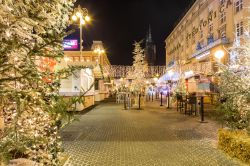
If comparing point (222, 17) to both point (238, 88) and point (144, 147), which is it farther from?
point (144, 147)

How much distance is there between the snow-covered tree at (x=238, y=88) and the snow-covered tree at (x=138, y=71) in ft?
54.0

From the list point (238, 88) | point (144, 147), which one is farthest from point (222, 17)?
point (144, 147)

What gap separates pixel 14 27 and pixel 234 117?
6168 mm

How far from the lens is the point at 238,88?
6.82 metres

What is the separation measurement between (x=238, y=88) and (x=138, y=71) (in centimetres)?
1804

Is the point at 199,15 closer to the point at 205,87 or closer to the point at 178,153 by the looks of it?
the point at 205,87

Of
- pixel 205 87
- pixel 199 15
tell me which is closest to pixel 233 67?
pixel 205 87

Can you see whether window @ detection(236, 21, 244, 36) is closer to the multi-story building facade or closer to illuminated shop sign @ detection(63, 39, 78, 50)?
the multi-story building facade

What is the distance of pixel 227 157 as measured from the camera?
22.1 feet

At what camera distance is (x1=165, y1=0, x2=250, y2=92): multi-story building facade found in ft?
102

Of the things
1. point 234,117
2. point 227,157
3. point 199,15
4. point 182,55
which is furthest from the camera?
point 182,55

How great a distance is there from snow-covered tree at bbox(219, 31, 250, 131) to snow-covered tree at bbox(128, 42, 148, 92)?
16447 millimetres

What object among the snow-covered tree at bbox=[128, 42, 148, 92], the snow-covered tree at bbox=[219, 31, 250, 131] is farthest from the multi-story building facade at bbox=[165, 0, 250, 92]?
the snow-covered tree at bbox=[219, 31, 250, 131]

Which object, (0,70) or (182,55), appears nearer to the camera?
(0,70)
